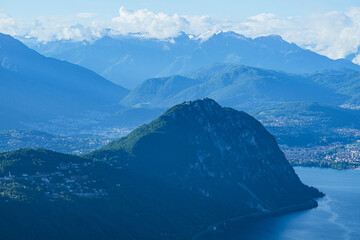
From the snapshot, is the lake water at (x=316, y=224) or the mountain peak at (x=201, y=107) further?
the mountain peak at (x=201, y=107)

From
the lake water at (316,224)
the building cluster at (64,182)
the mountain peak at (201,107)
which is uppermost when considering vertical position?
the mountain peak at (201,107)

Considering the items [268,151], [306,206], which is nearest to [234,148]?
[268,151]

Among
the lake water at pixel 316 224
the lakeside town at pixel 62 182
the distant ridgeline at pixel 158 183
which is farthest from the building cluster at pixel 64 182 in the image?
the lake water at pixel 316 224

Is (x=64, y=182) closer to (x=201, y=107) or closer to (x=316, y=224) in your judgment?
(x=316, y=224)

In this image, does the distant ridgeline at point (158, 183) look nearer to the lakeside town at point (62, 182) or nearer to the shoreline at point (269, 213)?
the lakeside town at point (62, 182)

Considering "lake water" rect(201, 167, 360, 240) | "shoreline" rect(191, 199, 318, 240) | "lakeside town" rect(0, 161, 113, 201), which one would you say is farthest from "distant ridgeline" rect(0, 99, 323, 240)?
"lake water" rect(201, 167, 360, 240)

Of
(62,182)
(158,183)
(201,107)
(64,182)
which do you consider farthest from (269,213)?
(62,182)
